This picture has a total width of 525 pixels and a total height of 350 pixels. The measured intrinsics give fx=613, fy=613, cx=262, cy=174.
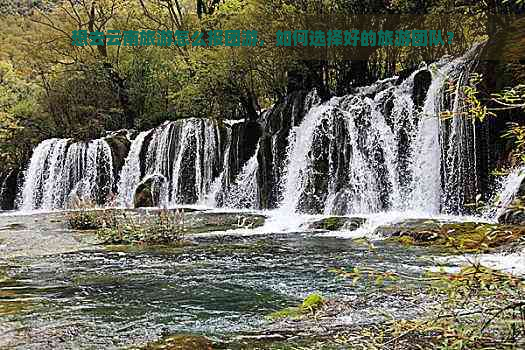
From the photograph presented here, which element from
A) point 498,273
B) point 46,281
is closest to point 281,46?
point 46,281

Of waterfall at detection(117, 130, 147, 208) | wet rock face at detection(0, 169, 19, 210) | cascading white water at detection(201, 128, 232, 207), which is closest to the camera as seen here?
cascading white water at detection(201, 128, 232, 207)

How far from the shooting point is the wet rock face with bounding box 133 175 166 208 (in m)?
21.7

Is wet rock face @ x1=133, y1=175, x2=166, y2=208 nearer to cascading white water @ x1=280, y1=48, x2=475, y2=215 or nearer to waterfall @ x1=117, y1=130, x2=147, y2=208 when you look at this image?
waterfall @ x1=117, y1=130, x2=147, y2=208

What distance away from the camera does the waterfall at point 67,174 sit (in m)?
23.9

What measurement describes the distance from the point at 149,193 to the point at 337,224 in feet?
35.0

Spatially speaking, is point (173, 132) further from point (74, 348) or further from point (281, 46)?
point (74, 348)

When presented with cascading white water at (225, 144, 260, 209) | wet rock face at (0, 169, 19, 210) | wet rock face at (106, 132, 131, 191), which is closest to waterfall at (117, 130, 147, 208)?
wet rock face at (106, 132, 131, 191)

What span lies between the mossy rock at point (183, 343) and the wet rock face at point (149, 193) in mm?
16883

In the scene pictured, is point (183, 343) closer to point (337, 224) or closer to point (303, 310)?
point (303, 310)

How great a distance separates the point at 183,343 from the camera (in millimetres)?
4641

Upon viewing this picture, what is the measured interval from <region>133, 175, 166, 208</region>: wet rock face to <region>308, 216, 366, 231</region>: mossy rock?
9.58m

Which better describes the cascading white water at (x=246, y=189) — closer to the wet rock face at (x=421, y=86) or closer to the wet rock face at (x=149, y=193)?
the wet rock face at (x=149, y=193)

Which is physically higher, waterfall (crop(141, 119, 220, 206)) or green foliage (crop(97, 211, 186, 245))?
waterfall (crop(141, 119, 220, 206))

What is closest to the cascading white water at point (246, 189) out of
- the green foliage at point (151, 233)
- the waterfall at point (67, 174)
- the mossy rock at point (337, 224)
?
the waterfall at point (67, 174)
